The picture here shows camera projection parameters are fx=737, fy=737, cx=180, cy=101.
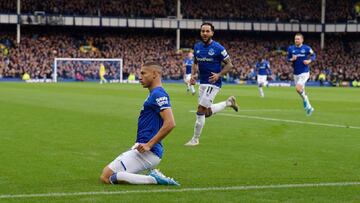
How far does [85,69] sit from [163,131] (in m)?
62.9

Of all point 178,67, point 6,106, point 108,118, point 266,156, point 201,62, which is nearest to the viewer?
point 266,156

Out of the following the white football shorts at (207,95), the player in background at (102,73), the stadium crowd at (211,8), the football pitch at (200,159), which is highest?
the stadium crowd at (211,8)

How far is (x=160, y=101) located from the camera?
31.2 feet

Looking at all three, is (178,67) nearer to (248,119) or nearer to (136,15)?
(136,15)

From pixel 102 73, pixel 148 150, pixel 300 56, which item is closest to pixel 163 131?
pixel 148 150

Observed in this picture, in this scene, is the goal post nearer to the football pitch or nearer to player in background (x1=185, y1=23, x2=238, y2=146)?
the football pitch

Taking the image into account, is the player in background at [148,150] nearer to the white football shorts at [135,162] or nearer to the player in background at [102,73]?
the white football shorts at [135,162]

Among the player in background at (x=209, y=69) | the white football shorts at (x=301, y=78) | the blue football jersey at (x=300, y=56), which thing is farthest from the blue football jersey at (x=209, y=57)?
the blue football jersey at (x=300, y=56)

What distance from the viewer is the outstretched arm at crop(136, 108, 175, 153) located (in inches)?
369

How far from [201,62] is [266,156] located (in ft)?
11.2

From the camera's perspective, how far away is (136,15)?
83.3m

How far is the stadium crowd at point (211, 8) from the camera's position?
80.2m

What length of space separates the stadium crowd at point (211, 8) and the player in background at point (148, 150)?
231ft

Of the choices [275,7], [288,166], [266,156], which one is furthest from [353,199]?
[275,7]
